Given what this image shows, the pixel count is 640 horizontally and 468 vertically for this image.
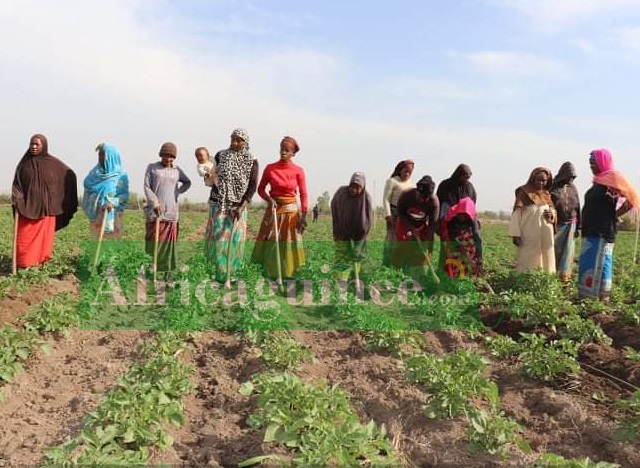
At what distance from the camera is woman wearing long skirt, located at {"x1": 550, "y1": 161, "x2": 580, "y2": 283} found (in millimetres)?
7562

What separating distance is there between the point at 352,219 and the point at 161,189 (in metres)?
2.27

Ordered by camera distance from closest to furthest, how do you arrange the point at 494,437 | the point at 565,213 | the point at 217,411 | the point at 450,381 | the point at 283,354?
the point at 494,437, the point at 450,381, the point at 217,411, the point at 283,354, the point at 565,213

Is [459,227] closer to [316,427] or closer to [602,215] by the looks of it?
[602,215]

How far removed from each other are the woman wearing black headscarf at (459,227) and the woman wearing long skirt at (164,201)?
10.6 feet

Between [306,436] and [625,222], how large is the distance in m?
29.9

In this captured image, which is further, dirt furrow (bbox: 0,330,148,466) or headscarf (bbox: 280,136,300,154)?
headscarf (bbox: 280,136,300,154)

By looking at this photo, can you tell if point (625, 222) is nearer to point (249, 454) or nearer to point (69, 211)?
point (69, 211)

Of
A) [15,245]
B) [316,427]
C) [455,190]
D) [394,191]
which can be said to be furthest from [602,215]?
[15,245]

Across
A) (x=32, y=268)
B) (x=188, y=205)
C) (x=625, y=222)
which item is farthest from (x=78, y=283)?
Answer: (x=188, y=205)

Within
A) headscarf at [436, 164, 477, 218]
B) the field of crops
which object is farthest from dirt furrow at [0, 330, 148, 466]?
headscarf at [436, 164, 477, 218]

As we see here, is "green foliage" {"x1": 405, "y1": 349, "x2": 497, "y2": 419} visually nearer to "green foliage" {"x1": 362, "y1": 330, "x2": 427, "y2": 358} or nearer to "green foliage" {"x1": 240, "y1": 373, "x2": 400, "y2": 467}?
"green foliage" {"x1": 240, "y1": 373, "x2": 400, "y2": 467}

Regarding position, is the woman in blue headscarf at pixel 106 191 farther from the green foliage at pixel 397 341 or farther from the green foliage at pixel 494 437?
the green foliage at pixel 494 437

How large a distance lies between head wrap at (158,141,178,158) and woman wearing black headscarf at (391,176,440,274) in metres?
2.77

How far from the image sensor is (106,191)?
7098 mm
